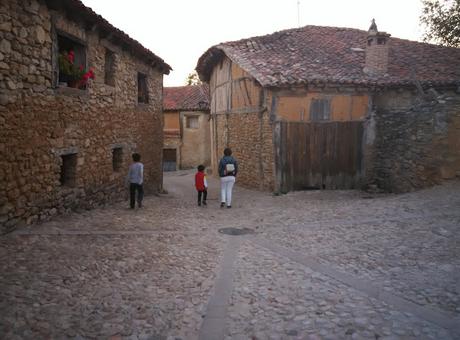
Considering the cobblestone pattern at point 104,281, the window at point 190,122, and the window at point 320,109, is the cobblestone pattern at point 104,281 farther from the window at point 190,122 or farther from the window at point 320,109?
the window at point 190,122

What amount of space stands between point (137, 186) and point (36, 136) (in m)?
3.11

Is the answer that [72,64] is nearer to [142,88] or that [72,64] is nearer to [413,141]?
[142,88]

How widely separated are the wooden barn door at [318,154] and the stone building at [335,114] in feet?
0.11

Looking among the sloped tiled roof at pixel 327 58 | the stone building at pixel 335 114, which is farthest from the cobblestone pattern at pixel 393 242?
the sloped tiled roof at pixel 327 58

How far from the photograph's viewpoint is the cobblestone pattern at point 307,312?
3344 mm

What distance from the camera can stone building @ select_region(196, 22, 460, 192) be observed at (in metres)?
11.1

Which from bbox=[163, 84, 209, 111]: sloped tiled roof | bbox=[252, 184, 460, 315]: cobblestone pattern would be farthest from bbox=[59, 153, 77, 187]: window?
bbox=[163, 84, 209, 111]: sloped tiled roof

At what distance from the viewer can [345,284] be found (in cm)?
445

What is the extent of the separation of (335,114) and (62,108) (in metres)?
8.26

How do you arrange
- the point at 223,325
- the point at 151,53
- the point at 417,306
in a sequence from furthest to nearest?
the point at 151,53 → the point at 417,306 → the point at 223,325

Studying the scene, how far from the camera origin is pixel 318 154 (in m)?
12.1

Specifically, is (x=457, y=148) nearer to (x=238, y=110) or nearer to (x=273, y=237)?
(x=273, y=237)

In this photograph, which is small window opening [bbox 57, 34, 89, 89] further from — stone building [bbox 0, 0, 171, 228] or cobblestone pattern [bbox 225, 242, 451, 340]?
cobblestone pattern [bbox 225, 242, 451, 340]

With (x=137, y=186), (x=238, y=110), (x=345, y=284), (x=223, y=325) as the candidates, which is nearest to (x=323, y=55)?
(x=238, y=110)
